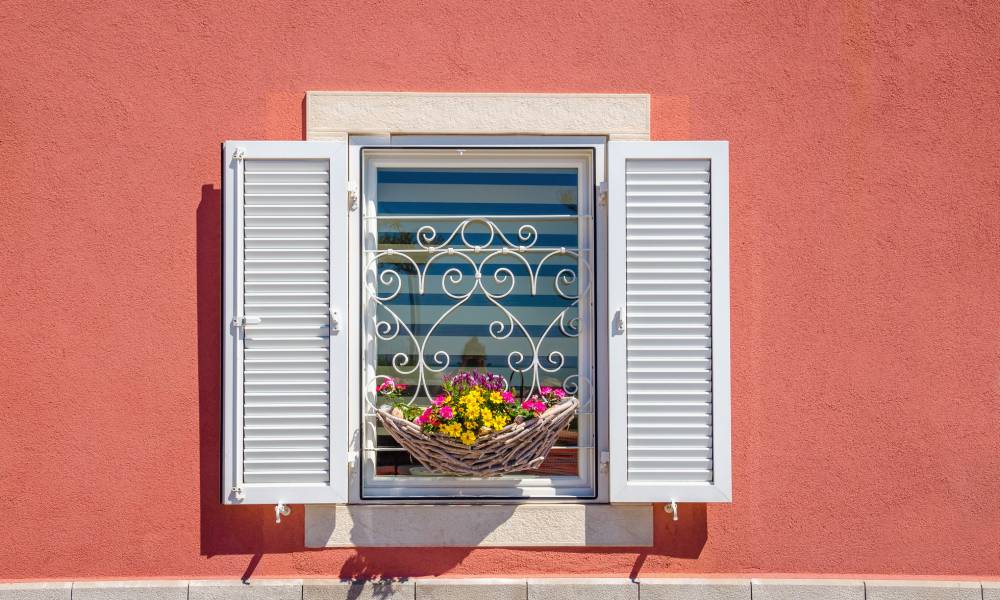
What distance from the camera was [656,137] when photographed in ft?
10.8

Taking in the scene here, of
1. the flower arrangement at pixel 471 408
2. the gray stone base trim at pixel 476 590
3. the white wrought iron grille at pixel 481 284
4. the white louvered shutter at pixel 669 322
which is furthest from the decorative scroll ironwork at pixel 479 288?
the gray stone base trim at pixel 476 590

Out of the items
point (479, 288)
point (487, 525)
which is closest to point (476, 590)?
point (487, 525)

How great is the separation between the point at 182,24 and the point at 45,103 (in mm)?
693

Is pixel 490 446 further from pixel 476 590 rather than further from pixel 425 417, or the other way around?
pixel 476 590

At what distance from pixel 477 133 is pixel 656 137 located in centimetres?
79

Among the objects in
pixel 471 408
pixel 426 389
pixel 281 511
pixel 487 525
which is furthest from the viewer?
pixel 426 389

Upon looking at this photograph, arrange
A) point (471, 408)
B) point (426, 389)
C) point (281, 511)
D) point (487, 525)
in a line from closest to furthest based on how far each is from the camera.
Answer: point (471, 408), point (281, 511), point (487, 525), point (426, 389)

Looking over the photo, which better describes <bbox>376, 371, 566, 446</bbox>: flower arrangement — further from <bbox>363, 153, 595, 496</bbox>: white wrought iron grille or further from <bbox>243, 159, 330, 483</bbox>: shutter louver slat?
<bbox>243, 159, 330, 483</bbox>: shutter louver slat

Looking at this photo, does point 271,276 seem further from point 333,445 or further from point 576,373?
point 576,373

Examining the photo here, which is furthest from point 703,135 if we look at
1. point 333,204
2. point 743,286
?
point 333,204

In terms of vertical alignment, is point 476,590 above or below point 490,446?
below

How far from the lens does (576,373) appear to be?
11.0 feet

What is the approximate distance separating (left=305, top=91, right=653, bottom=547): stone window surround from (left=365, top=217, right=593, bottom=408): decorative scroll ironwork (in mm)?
468

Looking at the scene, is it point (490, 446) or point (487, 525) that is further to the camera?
point (487, 525)
